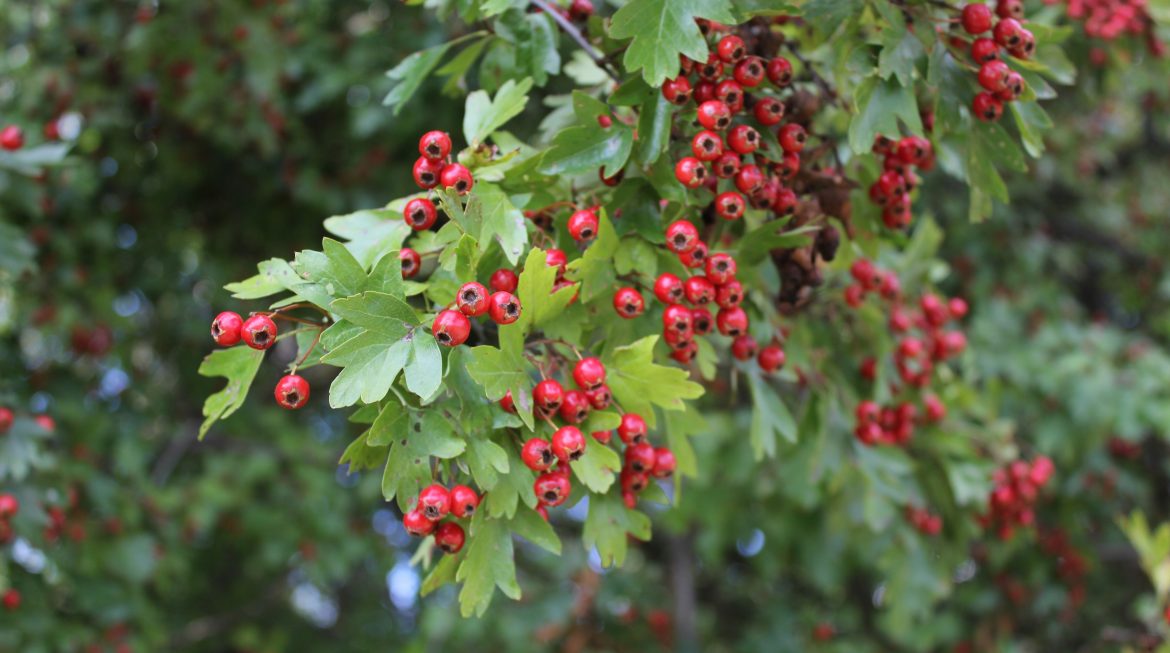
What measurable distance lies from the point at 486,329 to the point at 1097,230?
504 centimetres

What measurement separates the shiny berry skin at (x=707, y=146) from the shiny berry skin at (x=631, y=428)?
47 cm

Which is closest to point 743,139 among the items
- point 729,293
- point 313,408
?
point 729,293

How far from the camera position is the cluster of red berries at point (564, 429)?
153 centimetres

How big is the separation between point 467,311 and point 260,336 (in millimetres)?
365

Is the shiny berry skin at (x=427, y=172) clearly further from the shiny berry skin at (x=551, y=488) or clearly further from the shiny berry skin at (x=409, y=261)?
the shiny berry skin at (x=551, y=488)

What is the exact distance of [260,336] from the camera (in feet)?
5.15

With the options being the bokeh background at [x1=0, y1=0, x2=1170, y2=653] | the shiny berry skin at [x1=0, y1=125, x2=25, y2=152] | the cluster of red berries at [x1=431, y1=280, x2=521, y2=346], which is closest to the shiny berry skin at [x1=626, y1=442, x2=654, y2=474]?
the cluster of red berries at [x1=431, y1=280, x2=521, y2=346]

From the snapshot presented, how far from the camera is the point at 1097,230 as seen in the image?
18.5 feet

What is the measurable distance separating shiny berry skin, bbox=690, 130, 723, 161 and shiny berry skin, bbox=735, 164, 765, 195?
0.07 metres

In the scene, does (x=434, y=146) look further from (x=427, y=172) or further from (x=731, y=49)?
(x=731, y=49)

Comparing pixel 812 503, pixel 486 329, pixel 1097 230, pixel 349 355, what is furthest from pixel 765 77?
pixel 1097 230

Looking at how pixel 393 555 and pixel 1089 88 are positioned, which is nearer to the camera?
pixel 1089 88

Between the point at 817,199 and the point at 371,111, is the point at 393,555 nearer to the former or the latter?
the point at 371,111

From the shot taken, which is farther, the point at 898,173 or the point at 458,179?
the point at 898,173
